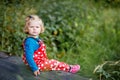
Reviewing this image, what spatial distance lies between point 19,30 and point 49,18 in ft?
4.14

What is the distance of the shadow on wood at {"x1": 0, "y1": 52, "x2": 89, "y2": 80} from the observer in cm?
519

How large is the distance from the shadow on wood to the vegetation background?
830mm

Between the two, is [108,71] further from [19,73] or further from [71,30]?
[19,73]

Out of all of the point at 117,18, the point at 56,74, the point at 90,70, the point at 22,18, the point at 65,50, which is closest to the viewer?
the point at 56,74

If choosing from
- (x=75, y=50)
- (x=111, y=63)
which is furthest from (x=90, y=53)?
(x=111, y=63)

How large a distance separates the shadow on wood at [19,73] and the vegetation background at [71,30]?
0.83 m

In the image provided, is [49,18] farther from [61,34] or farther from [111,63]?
[111,63]

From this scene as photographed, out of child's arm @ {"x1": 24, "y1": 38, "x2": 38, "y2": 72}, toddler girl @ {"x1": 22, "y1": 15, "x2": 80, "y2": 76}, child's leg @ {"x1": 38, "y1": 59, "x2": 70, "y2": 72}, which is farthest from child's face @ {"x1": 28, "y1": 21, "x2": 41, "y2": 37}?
child's leg @ {"x1": 38, "y1": 59, "x2": 70, "y2": 72}

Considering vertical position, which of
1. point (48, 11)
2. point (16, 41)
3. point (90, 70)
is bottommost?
point (90, 70)

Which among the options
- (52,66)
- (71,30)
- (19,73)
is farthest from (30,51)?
(71,30)

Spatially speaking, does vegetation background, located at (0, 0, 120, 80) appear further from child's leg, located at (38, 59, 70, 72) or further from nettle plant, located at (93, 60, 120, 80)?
child's leg, located at (38, 59, 70, 72)

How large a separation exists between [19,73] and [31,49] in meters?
0.41

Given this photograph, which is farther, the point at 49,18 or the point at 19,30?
the point at 49,18

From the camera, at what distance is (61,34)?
8.19 meters
